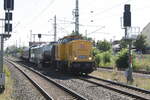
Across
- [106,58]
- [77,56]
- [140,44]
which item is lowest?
[106,58]

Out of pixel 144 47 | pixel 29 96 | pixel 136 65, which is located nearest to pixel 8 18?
pixel 29 96

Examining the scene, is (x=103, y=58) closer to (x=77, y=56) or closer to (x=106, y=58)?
(x=106, y=58)

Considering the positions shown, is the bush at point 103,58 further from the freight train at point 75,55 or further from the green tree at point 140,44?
the green tree at point 140,44

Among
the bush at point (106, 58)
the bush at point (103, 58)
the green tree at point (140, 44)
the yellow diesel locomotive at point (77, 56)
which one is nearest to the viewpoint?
the yellow diesel locomotive at point (77, 56)

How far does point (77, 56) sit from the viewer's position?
87.3 feet

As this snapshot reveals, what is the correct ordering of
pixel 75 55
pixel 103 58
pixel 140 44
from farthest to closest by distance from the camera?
pixel 140 44, pixel 103 58, pixel 75 55

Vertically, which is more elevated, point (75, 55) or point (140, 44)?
point (140, 44)

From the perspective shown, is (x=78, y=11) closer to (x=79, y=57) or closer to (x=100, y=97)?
(x=79, y=57)

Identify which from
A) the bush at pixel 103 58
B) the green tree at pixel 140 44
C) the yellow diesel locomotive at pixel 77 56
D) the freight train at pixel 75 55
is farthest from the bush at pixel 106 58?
the green tree at pixel 140 44

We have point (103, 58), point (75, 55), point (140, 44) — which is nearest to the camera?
point (75, 55)

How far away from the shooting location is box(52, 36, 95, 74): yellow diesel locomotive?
85.9ft

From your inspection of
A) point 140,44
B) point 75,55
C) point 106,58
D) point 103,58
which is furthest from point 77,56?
point 140,44

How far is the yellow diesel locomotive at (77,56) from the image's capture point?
26188mm

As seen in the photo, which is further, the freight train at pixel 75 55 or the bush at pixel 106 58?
the bush at pixel 106 58
